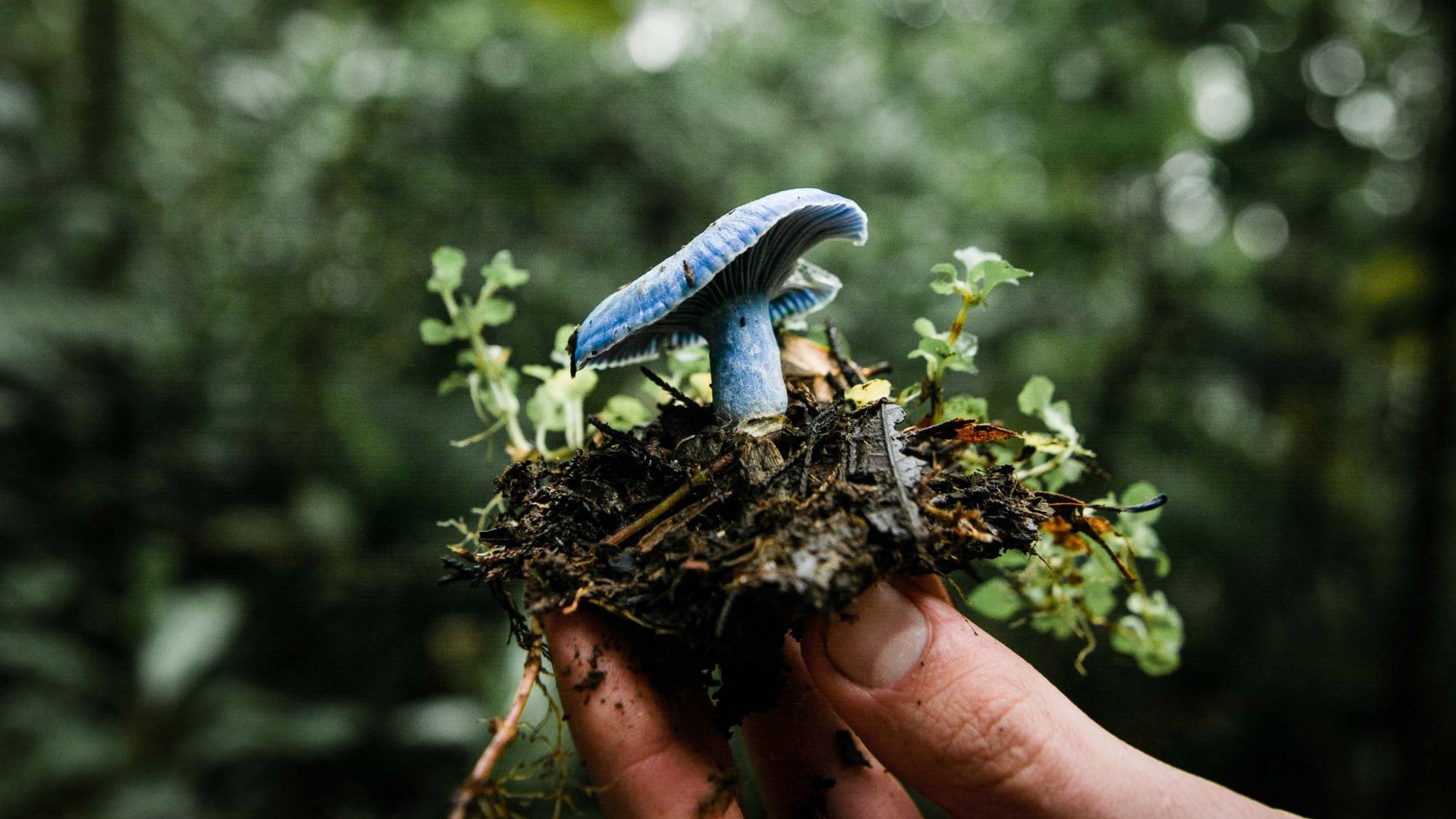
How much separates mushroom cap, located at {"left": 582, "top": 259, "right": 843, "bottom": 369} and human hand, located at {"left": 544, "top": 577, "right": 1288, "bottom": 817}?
0.68 metres

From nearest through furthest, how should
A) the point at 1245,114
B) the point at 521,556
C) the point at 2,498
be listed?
the point at 521,556 → the point at 1245,114 → the point at 2,498

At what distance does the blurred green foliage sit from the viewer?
13.1 feet

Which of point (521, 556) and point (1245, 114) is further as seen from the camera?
point (1245, 114)

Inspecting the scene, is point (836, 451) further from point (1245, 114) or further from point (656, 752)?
point (1245, 114)

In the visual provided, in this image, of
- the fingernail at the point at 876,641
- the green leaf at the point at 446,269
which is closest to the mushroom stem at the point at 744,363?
the fingernail at the point at 876,641

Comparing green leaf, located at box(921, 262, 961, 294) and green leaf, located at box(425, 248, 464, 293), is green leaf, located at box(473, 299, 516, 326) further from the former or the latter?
green leaf, located at box(921, 262, 961, 294)

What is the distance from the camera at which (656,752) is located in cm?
153

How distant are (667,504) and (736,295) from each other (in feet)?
1.66

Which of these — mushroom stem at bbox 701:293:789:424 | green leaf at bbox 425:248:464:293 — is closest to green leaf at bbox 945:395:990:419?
mushroom stem at bbox 701:293:789:424

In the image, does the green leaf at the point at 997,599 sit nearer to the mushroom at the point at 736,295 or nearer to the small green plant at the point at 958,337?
the small green plant at the point at 958,337

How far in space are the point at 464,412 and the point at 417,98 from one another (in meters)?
1.89

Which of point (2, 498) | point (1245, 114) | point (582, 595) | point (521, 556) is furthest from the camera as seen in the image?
point (2, 498)

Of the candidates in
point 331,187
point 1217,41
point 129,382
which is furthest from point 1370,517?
point 129,382

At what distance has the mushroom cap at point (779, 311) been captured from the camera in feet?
6.30
